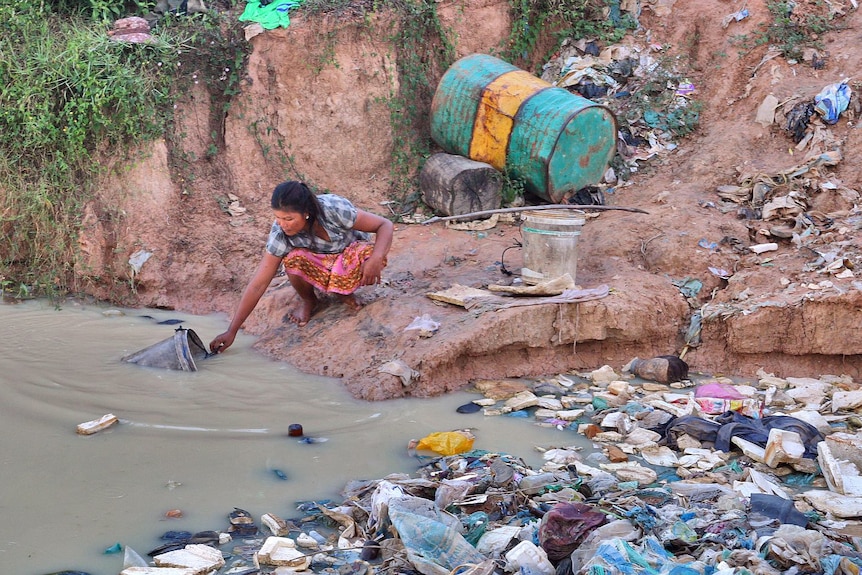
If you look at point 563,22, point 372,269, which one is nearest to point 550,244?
point 372,269

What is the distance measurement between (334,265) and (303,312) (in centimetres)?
48

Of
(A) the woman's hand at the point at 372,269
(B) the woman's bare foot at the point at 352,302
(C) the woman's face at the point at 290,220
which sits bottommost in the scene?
(B) the woman's bare foot at the point at 352,302

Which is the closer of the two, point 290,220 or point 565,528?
point 565,528

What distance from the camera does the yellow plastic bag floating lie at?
12.2 feet

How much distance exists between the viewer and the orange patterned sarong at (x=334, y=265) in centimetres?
493

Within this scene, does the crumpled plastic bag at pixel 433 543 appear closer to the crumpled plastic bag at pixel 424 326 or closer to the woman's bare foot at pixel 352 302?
the crumpled plastic bag at pixel 424 326

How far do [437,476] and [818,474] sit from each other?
1.57m

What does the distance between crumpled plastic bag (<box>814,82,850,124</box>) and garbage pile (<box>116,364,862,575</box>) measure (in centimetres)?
326

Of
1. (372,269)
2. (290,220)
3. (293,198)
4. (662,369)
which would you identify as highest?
(293,198)

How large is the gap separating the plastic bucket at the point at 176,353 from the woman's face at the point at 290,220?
869 mm

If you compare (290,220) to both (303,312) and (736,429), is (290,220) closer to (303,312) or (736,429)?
(303,312)

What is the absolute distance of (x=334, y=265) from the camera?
16.2 feet

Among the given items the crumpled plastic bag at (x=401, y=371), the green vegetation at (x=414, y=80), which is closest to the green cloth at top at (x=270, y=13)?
the green vegetation at (x=414, y=80)

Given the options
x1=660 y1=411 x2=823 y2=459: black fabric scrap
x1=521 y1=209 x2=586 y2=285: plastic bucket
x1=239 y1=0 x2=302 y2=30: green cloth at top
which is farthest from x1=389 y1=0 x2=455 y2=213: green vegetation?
x1=660 y1=411 x2=823 y2=459: black fabric scrap
